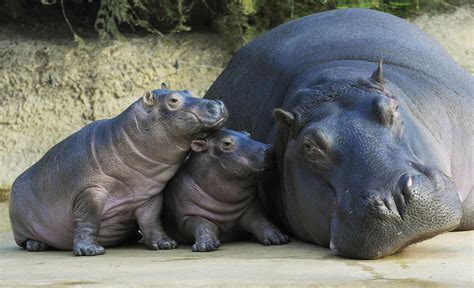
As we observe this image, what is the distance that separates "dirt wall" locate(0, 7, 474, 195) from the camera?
10117 millimetres

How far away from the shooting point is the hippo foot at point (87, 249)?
5.88 metres

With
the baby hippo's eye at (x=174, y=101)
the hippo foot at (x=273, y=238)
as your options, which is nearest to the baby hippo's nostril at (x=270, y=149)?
the hippo foot at (x=273, y=238)

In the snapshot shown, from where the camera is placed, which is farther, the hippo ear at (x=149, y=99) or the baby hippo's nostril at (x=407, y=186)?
the hippo ear at (x=149, y=99)

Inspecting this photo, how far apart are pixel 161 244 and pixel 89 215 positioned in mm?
379

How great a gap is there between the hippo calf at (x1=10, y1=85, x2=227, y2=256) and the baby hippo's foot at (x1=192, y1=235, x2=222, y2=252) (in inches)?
7.9

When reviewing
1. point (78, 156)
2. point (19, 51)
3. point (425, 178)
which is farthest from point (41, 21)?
point (425, 178)

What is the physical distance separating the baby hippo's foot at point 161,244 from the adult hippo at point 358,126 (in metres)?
0.59

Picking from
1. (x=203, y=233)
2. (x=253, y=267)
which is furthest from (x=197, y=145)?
(x=253, y=267)

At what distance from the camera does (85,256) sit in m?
5.86

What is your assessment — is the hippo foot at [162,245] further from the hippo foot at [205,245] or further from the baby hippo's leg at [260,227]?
the baby hippo's leg at [260,227]

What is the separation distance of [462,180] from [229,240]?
1222 millimetres

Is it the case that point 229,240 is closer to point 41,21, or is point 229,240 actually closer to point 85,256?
point 85,256

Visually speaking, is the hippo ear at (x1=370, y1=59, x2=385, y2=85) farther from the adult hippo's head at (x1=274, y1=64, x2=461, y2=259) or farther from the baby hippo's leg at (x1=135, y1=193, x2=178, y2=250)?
the baby hippo's leg at (x1=135, y1=193, x2=178, y2=250)

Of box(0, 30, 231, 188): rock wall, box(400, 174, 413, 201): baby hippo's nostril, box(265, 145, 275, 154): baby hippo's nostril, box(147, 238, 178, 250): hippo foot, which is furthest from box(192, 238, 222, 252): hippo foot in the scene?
box(0, 30, 231, 188): rock wall
